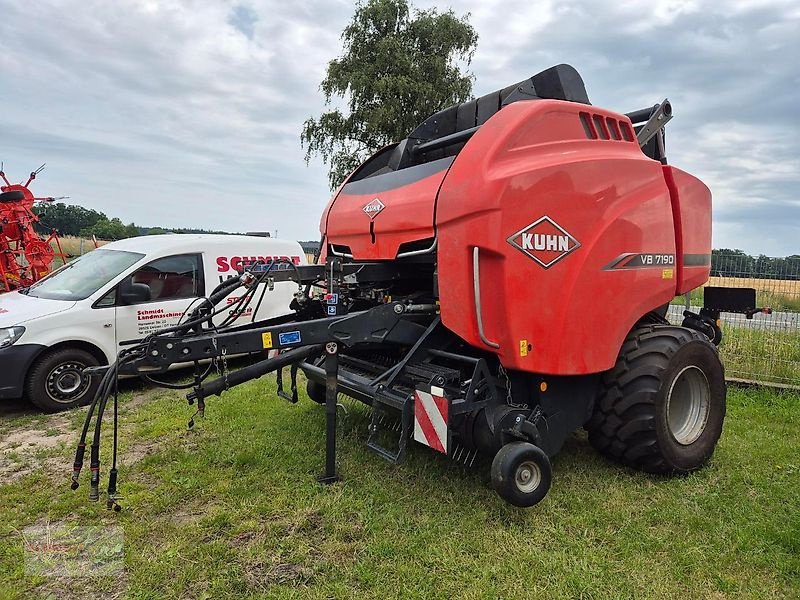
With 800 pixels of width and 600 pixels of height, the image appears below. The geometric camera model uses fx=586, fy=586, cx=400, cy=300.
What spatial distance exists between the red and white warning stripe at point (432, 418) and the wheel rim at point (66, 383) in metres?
4.33

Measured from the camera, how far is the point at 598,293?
3.78m

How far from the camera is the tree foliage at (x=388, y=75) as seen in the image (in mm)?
18750

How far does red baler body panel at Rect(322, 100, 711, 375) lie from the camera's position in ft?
11.6

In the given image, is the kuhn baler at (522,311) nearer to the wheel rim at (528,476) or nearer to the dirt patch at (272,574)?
the wheel rim at (528,476)

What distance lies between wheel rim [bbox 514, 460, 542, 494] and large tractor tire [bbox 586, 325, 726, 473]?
0.87 meters

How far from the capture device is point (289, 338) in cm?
368

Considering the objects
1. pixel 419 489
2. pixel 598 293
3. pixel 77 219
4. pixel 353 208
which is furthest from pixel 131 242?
pixel 77 219

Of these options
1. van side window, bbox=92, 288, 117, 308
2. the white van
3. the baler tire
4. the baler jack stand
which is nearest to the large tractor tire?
the baler jack stand

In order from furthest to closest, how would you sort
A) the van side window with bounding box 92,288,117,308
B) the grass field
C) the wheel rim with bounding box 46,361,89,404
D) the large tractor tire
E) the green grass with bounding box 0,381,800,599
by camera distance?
1. the grass field
2. the van side window with bounding box 92,288,117,308
3. the wheel rim with bounding box 46,361,89,404
4. the large tractor tire
5. the green grass with bounding box 0,381,800,599

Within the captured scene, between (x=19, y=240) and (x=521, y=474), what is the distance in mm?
12093

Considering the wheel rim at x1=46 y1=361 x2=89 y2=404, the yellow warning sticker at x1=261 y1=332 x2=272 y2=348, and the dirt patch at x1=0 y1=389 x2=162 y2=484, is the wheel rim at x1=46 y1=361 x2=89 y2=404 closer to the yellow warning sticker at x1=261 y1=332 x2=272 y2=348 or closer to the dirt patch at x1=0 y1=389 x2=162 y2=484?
the dirt patch at x1=0 y1=389 x2=162 y2=484

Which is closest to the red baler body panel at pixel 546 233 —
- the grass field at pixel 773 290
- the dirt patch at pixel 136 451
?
the dirt patch at pixel 136 451

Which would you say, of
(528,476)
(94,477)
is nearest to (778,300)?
(528,476)

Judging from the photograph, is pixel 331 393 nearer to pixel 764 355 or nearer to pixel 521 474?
pixel 521 474
